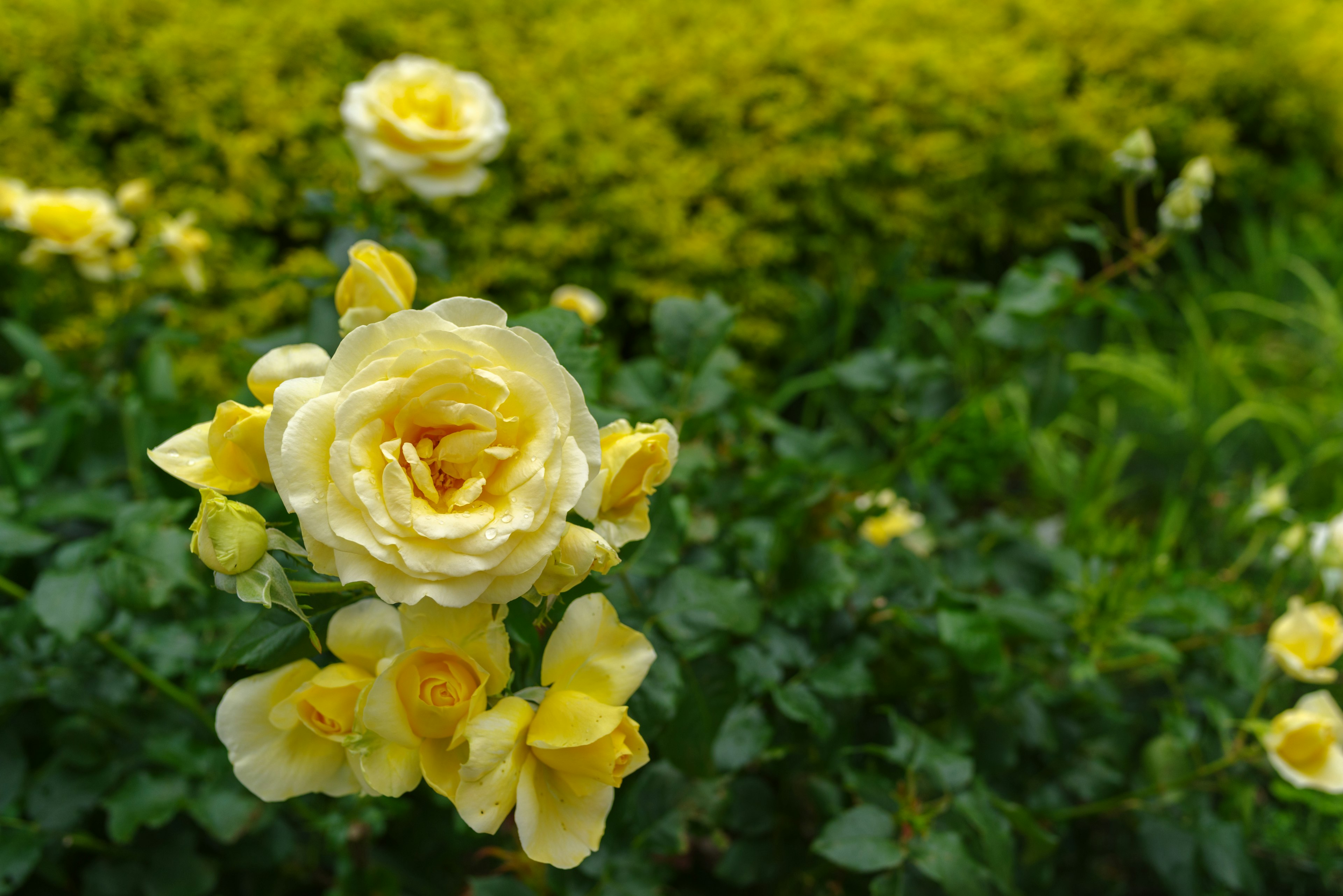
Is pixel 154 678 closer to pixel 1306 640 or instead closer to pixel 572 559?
pixel 572 559

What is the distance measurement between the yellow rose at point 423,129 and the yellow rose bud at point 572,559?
66cm

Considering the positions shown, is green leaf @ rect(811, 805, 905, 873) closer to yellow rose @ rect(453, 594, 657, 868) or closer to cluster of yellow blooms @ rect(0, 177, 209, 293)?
yellow rose @ rect(453, 594, 657, 868)

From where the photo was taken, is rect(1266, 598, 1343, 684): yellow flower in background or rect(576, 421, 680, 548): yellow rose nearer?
rect(576, 421, 680, 548): yellow rose

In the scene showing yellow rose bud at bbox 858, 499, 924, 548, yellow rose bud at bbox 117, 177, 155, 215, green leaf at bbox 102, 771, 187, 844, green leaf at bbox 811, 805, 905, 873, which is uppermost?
yellow rose bud at bbox 117, 177, 155, 215

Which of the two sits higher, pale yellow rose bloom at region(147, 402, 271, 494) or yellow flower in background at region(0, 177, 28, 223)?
pale yellow rose bloom at region(147, 402, 271, 494)

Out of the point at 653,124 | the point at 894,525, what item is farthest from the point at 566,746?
the point at 653,124

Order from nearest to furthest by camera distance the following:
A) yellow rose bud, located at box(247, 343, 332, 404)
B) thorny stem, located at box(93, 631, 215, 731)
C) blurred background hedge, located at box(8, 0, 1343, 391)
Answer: yellow rose bud, located at box(247, 343, 332, 404), thorny stem, located at box(93, 631, 215, 731), blurred background hedge, located at box(8, 0, 1343, 391)

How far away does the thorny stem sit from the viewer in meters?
0.97

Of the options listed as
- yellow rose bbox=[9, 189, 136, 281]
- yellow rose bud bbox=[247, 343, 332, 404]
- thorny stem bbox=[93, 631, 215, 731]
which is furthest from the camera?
yellow rose bbox=[9, 189, 136, 281]

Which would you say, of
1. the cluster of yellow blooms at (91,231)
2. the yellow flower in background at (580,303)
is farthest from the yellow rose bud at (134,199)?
the yellow flower in background at (580,303)

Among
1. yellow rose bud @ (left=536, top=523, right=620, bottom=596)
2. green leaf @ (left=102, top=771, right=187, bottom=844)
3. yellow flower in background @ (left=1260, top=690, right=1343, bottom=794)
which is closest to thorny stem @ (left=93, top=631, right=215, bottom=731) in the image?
green leaf @ (left=102, top=771, right=187, bottom=844)

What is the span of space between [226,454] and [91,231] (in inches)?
45.8

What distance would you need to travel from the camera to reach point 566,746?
51 cm

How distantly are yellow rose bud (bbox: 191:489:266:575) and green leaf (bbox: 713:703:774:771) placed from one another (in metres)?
0.54
